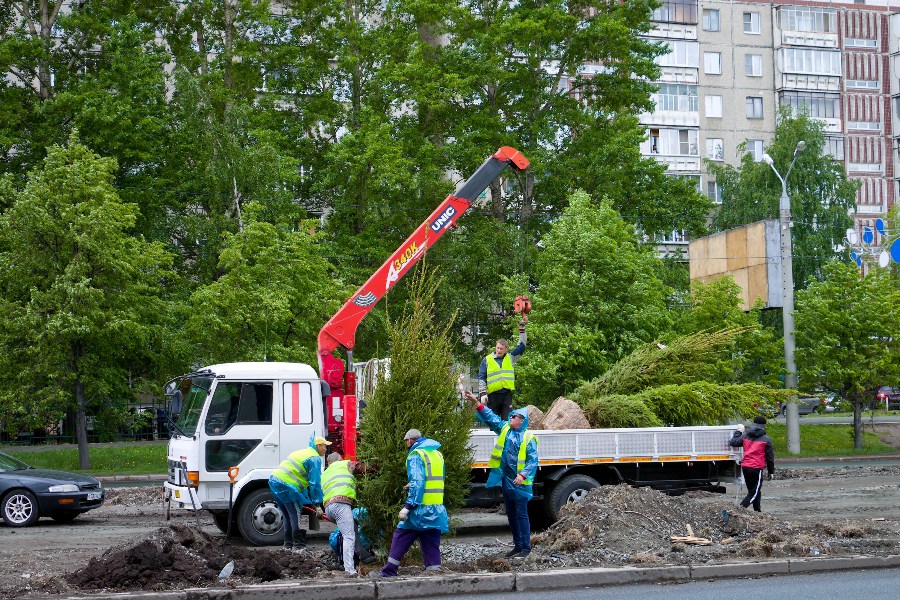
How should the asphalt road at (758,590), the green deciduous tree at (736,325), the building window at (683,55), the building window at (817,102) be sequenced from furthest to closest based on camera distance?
the building window at (817,102)
the building window at (683,55)
the green deciduous tree at (736,325)
the asphalt road at (758,590)

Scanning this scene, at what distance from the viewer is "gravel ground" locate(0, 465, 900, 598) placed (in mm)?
11320

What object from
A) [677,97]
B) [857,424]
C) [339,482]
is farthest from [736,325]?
[677,97]

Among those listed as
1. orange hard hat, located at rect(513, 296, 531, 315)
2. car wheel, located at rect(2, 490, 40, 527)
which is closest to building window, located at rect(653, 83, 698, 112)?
orange hard hat, located at rect(513, 296, 531, 315)

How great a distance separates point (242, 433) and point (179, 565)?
4033 millimetres

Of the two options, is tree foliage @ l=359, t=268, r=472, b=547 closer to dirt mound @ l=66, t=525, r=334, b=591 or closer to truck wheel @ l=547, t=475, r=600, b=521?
dirt mound @ l=66, t=525, r=334, b=591

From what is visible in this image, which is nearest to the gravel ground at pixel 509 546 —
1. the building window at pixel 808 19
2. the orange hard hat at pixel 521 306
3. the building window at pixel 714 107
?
the orange hard hat at pixel 521 306

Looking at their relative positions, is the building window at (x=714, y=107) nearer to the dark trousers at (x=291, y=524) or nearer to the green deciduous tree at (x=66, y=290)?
Answer: the green deciduous tree at (x=66, y=290)

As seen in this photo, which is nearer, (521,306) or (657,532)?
(657,532)

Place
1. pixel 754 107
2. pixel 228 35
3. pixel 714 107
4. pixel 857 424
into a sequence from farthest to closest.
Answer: pixel 754 107 < pixel 714 107 < pixel 228 35 < pixel 857 424

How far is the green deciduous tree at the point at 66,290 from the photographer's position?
1150 inches

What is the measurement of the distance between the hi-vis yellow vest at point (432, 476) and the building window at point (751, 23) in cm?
6278

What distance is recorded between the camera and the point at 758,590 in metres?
10.9

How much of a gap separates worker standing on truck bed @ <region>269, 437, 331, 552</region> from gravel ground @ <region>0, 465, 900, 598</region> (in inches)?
24.5

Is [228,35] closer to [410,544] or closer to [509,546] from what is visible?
[509,546]
